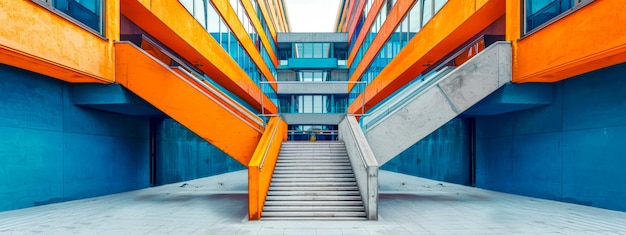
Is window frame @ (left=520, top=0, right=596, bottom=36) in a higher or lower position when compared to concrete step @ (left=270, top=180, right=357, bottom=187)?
higher

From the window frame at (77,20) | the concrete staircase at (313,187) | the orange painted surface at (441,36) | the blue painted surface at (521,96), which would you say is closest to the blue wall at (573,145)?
the blue painted surface at (521,96)

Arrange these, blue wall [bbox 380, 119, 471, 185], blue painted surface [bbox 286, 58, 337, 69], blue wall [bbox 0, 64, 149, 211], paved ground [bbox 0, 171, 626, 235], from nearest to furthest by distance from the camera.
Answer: paved ground [bbox 0, 171, 626, 235] → blue wall [bbox 0, 64, 149, 211] → blue wall [bbox 380, 119, 471, 185] → blue painted surface [bbox 286, 58, 337, 69]

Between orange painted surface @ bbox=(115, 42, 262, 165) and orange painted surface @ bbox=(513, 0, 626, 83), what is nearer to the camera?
orange painted surface @ bbox=(513, 0, 626, 83)

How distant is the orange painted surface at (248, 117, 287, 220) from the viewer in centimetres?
Answer: 812

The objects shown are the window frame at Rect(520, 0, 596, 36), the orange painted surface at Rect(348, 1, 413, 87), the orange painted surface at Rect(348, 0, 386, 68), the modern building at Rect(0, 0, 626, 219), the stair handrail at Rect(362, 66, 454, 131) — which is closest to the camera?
the window frame at Rect(520, 0, 596, 36)

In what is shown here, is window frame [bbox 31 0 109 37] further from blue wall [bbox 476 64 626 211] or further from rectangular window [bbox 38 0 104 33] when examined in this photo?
blue wall [bbox 476 64 626 211]

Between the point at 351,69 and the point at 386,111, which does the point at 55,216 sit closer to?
the point at 386,111

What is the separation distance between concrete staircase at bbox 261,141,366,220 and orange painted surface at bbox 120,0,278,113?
8.57 ft

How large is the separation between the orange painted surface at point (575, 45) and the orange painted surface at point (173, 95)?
28.0 feet

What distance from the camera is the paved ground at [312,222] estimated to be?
23.4 ft

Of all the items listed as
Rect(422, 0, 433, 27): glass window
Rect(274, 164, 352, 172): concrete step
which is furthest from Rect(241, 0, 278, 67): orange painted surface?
Rect(274, 164, 352, 172): concrete step

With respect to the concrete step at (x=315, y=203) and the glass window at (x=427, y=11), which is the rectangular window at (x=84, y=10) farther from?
the glass window at (x=427, y=11)

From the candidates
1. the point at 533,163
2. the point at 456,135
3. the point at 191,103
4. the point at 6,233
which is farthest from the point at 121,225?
the point at 456,135

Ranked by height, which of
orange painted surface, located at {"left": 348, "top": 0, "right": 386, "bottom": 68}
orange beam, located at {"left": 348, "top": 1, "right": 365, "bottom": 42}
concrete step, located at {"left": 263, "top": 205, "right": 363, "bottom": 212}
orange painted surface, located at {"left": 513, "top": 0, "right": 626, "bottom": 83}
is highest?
orange beam, located at {"left": 348, "top": 1, "right": 365, "bottom": 42}
